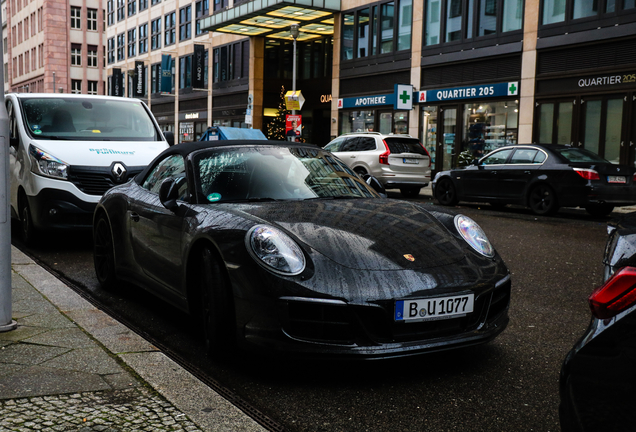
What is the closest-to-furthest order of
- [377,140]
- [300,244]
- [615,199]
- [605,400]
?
[605,400] < [300,244] < [615,199] < [377,140]

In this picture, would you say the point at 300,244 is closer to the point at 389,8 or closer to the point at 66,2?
the point at 389,8

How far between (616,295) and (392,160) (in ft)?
56.6

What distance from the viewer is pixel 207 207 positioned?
4.34 metres

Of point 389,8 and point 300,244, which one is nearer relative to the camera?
point 300,244

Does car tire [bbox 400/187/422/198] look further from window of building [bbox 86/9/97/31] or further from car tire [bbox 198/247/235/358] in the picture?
window of building [bbox 86/9/97/31]

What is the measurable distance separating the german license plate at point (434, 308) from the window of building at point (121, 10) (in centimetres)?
6199

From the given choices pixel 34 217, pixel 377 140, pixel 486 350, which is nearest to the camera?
pixel 486 350

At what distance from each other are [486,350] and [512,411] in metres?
0.98

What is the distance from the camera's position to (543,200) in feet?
45.9

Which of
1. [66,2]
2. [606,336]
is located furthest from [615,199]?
[66,2]

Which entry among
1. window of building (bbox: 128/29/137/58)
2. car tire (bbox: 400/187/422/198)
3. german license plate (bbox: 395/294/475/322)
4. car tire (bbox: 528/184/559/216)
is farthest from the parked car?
window of building (bbox: 128/29/137/58)

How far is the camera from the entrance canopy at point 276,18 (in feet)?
104

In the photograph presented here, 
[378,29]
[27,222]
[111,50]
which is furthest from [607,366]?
[111,50]

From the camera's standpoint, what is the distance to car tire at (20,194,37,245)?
8.12 m
